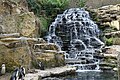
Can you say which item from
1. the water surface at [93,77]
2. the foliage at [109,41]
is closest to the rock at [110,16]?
the foliage at [109,41]

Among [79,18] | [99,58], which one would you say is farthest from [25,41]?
[79,18]

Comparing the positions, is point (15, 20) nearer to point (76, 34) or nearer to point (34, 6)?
point (76, 34)

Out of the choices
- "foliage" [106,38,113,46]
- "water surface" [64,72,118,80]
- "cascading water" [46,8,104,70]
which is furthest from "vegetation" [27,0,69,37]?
"water surface" [64,72,118,80]

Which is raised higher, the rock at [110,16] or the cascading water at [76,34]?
the rock at [110,16]

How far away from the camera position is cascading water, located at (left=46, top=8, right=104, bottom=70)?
16881 mm

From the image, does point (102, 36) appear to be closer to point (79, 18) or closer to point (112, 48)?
point (79, 18)

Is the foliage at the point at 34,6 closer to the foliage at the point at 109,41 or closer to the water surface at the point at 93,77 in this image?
the foliage at the point at 109,41

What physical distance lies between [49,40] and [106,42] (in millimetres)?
3890

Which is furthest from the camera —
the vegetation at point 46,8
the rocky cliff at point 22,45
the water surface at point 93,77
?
the vegetation at point 46,8

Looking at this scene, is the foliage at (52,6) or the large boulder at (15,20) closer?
the large boulder at (15,20)

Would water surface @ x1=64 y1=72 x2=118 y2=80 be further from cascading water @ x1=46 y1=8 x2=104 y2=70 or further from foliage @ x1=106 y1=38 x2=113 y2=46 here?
foliage @ x1=106 y1=38 x2=113 y2=46

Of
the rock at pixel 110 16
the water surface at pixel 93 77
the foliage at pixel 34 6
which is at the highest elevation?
the foliage at pixel 34 6

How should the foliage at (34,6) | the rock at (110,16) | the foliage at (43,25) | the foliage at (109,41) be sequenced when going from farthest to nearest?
the foliage at (34,6) → the rock at (110,16) → the foliage at (43,25) → the foliage at (109,41)

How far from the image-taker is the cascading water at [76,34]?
1688 cm
